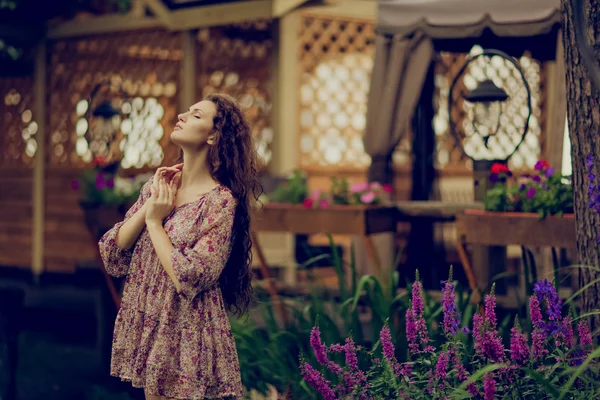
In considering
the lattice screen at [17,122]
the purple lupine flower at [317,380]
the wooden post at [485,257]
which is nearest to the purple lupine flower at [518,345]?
the purple lupine flower at [317,380]

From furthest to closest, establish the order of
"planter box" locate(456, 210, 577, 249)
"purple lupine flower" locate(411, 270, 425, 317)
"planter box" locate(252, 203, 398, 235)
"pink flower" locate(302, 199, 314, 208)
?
"pink flower" locate(302, 199, 314, 208), "planter box" locate(252, 203, 398, 235), "planter box" locate(456, 210, 577, 249), "purple lupine flower" locate(411, 270, 425, 317)

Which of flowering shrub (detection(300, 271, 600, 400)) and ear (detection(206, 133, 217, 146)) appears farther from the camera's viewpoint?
ear (detection(206, 133, 217, 146))

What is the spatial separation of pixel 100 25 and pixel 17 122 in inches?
76.6

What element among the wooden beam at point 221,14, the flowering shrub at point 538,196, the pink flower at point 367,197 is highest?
the wooden beam at point 221,14

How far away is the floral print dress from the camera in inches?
141

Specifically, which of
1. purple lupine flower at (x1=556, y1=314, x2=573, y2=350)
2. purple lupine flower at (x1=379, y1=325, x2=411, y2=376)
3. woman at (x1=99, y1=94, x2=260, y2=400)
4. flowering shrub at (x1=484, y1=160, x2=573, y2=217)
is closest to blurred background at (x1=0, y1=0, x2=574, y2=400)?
flowering shrub at (x1=484, y1=160, x2=573, y2=217)

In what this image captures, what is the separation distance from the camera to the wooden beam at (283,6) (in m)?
10.0

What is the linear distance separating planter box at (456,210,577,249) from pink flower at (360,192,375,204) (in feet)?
4.04

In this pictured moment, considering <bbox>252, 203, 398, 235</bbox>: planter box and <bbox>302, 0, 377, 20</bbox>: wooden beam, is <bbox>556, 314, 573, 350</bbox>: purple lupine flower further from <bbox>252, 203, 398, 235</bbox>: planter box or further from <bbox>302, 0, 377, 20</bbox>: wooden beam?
<bbox>302, 0, 377, 20</bbox>: wooden beam

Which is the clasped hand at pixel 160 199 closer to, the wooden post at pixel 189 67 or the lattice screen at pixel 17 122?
the wooden post at pixel 189 67

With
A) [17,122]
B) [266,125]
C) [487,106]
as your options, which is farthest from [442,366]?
[17,122]

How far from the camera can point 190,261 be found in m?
3.54

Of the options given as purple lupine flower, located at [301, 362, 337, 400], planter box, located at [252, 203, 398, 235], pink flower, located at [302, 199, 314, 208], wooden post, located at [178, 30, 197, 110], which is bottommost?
purple lupine flower, located at [301, 362, 337, 400]

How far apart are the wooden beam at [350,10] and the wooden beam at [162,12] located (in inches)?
56.8
